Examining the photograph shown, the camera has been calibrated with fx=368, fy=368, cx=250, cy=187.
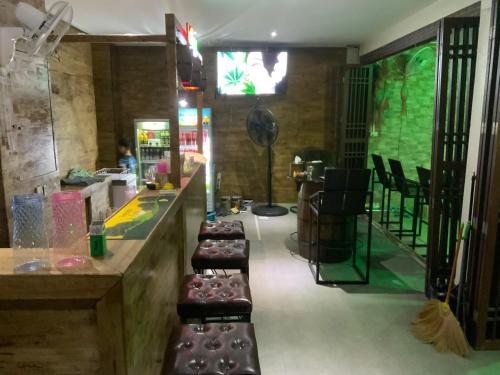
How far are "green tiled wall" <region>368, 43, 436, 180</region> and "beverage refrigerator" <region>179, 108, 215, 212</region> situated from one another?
114 inches

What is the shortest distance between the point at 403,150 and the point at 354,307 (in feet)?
12.4

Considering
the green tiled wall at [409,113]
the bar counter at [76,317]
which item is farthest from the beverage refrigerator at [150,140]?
the bar counter at [76,317]

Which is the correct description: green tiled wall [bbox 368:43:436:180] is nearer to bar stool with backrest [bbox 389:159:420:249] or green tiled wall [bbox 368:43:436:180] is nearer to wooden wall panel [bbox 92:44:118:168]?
bar stool with backrest [bbox 389:159:420:249]

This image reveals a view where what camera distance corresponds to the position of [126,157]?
632 cm

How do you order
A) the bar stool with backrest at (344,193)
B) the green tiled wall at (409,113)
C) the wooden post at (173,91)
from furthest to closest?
1. the green tiled wall at (409,113)
2. the bar stool with backrest at (344,193)
3. the wooden post at (173,91)

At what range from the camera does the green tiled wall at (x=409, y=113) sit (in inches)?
227

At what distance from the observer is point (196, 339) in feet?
5.42

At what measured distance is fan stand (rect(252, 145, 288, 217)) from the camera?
20.9 ft

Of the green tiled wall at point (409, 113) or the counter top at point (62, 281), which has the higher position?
the green tiled wall at point (409, 113)

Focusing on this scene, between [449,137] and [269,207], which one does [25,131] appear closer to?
[449,137]

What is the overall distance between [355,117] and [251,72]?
1962 mm

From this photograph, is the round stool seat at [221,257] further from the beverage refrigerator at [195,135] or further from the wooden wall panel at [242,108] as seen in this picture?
the wooden wall panel at [242,108]

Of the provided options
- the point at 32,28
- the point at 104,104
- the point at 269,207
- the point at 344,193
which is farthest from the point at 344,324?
the point at 104,104

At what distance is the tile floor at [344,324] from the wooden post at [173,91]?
4.80 feet
